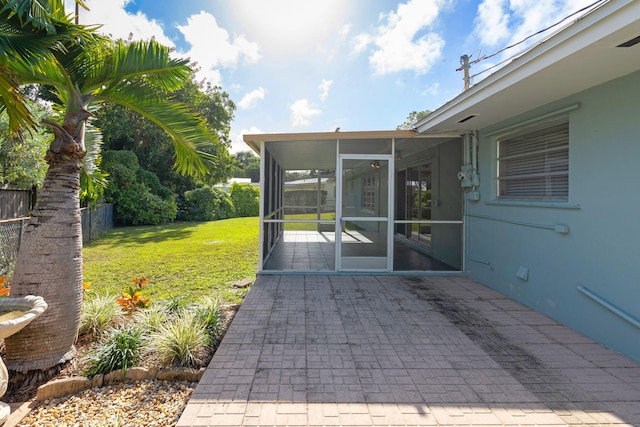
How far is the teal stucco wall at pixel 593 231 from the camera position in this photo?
3.18 m

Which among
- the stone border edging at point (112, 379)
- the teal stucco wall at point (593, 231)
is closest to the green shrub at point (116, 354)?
the stone border edging at point (112, 379)

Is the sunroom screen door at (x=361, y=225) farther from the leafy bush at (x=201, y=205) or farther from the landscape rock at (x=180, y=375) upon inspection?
the leafy bush at (x=201, y=205)

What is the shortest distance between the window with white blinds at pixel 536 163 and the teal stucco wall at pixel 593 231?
218mm

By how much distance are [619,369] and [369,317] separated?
2.40 m

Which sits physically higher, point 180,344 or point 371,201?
point 371,201

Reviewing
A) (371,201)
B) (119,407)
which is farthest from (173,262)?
(119,407)

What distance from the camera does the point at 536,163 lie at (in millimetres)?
4711

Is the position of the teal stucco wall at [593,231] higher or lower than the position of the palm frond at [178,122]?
lower

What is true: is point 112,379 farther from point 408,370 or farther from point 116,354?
point 408,370

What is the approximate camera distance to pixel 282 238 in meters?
11.1

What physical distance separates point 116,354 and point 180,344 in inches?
21.3

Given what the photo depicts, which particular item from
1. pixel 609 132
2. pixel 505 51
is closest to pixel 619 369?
pixel 609 132

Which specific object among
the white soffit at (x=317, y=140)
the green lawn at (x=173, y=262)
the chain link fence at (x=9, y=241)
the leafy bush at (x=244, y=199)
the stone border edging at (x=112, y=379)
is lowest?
the stone border edging at (x=112, y=379)

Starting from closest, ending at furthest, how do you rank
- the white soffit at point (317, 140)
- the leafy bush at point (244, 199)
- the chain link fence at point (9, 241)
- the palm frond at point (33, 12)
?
the palm frond at point (33, 12)
the chain link fence at point (9, 241)
the white soffit at point (317, 140)
the leafy bush at point (244, 199)
